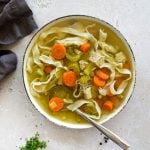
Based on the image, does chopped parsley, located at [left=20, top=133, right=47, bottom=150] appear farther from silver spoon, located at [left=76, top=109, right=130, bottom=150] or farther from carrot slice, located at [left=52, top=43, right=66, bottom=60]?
carrot slice, located at [left=52, top=43, right=66, bottom=60]

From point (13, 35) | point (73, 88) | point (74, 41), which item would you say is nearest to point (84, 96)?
point (73, 88)

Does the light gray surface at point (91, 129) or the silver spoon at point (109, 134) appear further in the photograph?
the light gray surface at point (91, 129)

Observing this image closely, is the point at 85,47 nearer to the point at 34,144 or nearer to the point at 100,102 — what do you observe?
the point at 100,102

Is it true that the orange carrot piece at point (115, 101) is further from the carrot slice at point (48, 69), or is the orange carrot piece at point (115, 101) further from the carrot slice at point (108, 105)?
the carrot slice at point (48, 69)

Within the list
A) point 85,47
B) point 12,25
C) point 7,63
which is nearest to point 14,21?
point 12,25

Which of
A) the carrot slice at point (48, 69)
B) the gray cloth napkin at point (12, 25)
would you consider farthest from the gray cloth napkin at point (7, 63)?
the carrot slice at point (48, 69)

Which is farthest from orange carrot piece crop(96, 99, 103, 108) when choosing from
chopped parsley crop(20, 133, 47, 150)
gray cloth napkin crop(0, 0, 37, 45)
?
gray cloth napkin crop(0, 0, 37, 45)

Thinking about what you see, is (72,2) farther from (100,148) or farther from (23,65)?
(100,148)

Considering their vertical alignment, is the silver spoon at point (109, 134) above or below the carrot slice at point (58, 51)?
below
